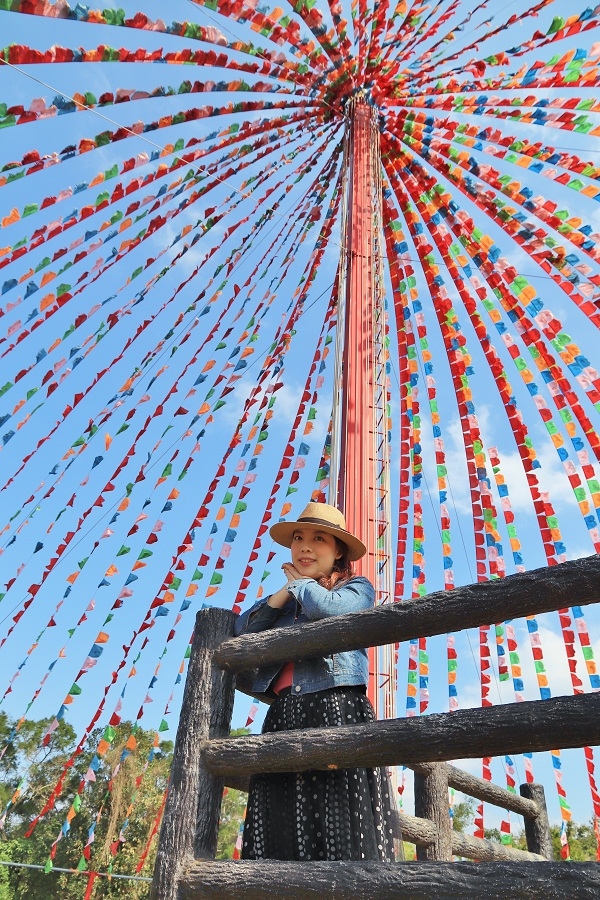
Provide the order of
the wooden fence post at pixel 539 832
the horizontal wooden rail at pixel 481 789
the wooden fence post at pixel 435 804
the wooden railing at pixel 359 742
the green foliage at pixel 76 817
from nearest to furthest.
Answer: the wooden railing at pixel 359 742, the wooden fence post at pixel 435 804, the horizontal wooden rail at pixel 481 789, the wooden fence post at pixel 539 832, the green foliage at pixel 76 817

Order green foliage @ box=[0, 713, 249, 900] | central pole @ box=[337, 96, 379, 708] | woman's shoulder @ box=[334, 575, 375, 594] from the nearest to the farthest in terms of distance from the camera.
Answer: woman's shoulder @ box=[334, 575, 375, 594]
central pole @ box=[337, 96, 379, 708]
green foliage @ box=[0, 713, 249, 900]

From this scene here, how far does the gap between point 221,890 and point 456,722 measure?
32.0 inches

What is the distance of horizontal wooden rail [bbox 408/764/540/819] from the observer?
12.6 ft

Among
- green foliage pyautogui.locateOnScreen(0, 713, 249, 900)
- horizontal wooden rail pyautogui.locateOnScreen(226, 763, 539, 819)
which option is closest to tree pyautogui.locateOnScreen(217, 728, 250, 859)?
green foliage pyautogui.locateOnScreen(0, 713, 249, 900)

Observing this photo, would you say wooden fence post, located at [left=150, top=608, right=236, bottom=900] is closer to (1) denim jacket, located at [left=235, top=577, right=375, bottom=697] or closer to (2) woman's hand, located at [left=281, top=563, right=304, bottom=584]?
(1) denim jacket, located at [left=235, top=577, right=375, bottom=697]

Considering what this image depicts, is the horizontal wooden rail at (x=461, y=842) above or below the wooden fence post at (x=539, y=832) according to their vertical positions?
below

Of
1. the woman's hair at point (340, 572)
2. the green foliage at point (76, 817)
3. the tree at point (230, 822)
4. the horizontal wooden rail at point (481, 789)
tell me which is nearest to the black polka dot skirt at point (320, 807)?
the woman's hair at point (340, 572)

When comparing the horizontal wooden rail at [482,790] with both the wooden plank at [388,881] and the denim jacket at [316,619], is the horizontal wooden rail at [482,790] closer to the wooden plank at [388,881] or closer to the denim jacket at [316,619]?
the denim jacket at [316,619]

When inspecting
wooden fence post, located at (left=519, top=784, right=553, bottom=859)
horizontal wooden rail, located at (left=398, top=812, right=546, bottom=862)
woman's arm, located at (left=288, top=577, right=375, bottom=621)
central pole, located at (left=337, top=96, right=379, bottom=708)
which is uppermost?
central pole, located at (left=337, top=96, right=379, bottom=708)

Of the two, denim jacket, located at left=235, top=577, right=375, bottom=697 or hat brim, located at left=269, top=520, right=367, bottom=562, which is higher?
hat brim, located at left=269, top=520, right=367, bottom=562

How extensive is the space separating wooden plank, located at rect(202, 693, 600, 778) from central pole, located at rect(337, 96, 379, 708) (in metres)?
2.38

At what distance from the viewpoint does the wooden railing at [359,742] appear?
1465mm

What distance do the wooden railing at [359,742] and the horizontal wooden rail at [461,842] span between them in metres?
1.50

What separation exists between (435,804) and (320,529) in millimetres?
1950
